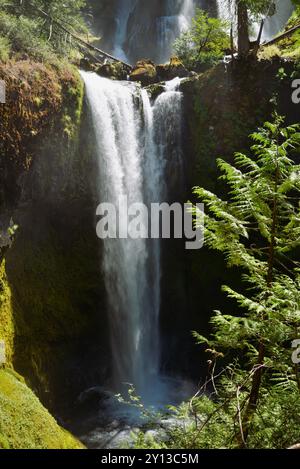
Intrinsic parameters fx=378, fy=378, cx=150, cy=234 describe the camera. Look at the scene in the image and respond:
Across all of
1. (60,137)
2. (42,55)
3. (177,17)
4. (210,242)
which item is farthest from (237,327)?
(177,17)

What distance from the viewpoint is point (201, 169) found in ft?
45.4

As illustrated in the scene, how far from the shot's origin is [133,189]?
43.7ft

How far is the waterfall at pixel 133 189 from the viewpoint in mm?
12570

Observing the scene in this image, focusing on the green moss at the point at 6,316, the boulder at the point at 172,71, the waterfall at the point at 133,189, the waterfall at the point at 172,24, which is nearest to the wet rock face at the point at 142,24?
the waterfall at the point at 172,24

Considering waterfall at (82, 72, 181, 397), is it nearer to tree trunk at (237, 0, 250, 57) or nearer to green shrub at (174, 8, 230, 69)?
tree trunk at (237, 0, 250, 57)

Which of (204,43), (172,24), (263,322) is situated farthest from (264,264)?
(172,24)

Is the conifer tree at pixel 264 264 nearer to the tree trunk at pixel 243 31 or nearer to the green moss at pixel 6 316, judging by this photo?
the green moss at pixel 6 316

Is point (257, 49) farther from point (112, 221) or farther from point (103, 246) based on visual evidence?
point (103, 246)

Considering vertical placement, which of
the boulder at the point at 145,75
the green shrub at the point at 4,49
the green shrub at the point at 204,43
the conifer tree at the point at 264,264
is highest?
the green shrub at the point at 204,43

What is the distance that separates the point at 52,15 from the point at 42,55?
7.88 feet

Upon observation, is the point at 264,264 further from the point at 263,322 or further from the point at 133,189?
the point at 133,189

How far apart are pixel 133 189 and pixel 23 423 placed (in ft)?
29.8

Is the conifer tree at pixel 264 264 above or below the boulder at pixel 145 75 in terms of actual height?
below

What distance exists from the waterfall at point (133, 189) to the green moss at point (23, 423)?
6.27 metres
